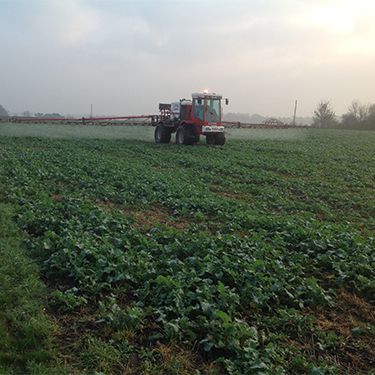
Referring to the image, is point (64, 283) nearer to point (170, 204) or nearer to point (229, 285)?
point (229, 285)

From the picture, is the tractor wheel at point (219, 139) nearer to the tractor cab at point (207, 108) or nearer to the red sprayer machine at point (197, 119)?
the red sprayer machine at point (197, 119)

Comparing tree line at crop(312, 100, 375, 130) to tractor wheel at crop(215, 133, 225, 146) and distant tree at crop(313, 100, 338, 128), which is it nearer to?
distant tree at crop(313, 100, 338, 128)

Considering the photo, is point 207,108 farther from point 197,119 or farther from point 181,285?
point 181,285

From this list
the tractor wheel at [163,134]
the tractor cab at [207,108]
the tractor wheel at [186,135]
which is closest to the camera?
the tractor cab at [207,108]

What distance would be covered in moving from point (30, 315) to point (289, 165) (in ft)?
51.5

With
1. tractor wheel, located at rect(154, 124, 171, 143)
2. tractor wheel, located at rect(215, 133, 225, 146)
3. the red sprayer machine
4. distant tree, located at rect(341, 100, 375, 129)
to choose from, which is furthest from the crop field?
distant tree, located at rect(341, 100, 375, 129)

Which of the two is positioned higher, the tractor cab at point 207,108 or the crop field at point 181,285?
the tractor cab at point 207,108

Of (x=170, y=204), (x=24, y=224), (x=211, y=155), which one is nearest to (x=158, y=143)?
(x=211, y=155)

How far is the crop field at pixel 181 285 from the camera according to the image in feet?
13.8

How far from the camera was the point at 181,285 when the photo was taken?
532 cm

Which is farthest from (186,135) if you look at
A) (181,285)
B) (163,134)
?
(181,285)

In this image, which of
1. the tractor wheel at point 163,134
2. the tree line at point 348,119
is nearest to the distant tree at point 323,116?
the tree line at point 348,119

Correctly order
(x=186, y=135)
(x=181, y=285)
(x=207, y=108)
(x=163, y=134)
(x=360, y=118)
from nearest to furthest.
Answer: (x=181, y=285)
(x=207, y=108)
(x=186, y=135)
(x=163, y=134)
(x=360, y=118)

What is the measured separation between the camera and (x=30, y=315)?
479 centimetres
